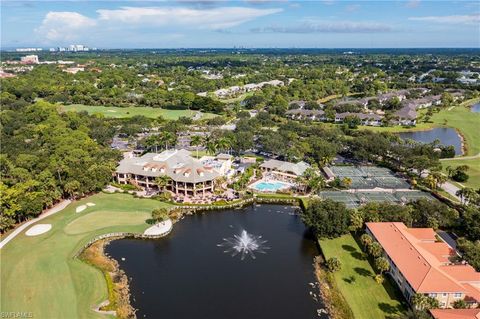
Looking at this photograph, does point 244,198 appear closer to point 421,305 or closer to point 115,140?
point 421,305

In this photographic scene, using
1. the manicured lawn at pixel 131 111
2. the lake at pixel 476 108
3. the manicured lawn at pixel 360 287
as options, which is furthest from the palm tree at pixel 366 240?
the lake at pixel 476 108

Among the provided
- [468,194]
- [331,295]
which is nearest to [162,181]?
[331,295]

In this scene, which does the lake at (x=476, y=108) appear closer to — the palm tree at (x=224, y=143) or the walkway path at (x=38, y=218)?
the palm tree at (x=224, y=143)

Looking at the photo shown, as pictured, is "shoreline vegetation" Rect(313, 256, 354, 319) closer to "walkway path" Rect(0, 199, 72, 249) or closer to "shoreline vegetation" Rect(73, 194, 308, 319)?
"shoreline vegetation" Rect(73, 194, 308, 319)

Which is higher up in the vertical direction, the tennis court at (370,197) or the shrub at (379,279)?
the tennis court at (370,197)

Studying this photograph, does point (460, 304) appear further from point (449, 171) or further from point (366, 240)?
point (449, 171)

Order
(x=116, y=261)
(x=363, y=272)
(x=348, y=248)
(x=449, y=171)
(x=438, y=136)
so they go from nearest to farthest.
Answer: (x=363, y=272), (x=116, y=261), (x=348, y=248), (x=449, y=171), (x=438, y=136)
